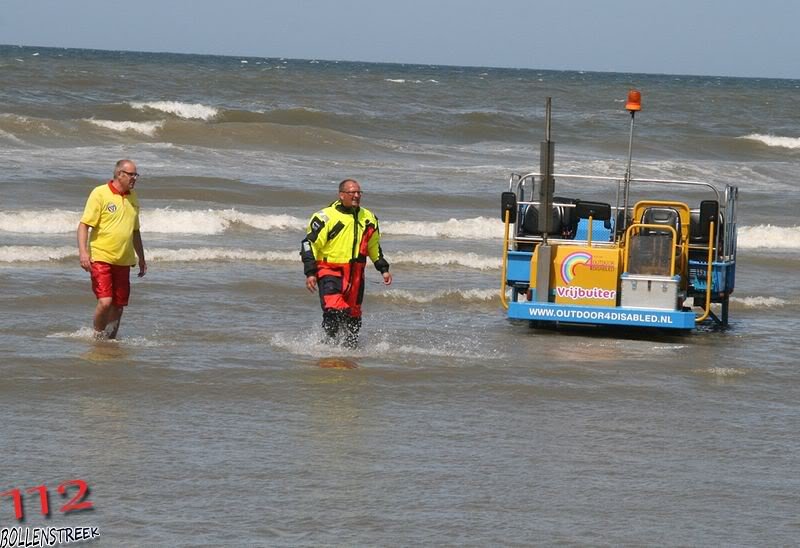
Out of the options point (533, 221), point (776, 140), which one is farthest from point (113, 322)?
point (776, 140)

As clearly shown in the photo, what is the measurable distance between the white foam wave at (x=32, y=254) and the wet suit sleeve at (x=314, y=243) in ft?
16.6

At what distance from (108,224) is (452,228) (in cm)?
897

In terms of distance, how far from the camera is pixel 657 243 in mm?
10289

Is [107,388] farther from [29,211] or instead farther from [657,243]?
[29,211]

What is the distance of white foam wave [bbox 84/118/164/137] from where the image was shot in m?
31.2

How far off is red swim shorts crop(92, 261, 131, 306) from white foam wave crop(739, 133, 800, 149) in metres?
32.9

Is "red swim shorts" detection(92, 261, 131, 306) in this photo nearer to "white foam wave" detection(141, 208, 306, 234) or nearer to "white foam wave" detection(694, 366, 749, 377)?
"white foam wave" detection(694, 366, 749, 377)

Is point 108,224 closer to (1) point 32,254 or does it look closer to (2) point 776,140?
(1) point 32,254

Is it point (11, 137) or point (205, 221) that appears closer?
point (205, 221)

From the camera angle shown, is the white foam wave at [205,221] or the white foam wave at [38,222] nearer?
the white foam wave at [38,222]

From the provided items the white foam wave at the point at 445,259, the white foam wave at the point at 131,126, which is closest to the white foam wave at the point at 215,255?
the white foam wave at the point at 445,259

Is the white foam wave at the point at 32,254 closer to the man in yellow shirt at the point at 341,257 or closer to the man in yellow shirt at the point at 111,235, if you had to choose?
the man in yellow shirt at the point at 111,235

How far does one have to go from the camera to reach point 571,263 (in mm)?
10398

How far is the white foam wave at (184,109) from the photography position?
3766cm
